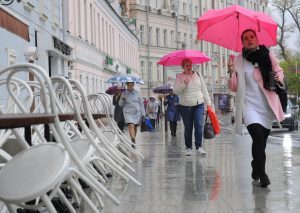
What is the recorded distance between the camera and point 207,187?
769 cm

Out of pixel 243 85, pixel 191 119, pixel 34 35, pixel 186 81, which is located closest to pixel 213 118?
pixel 191 119

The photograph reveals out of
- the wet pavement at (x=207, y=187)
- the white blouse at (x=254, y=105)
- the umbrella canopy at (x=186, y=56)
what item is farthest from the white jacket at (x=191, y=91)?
the white blouse at (x=254, y=105)

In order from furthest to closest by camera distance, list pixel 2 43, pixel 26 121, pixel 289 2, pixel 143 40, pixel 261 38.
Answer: pixel 143 40 → pixel 289 2 → pixel 2 43 → pixel 261 38 → pixel 26 121

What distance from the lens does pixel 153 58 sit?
76.4 metres

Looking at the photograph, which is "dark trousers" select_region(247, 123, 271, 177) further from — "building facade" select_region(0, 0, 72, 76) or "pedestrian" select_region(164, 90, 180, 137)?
"pedestrian" select_region(164, 90, 180, 137)

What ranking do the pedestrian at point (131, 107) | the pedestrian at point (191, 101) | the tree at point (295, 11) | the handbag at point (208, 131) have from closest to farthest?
the pedestrian at point (191, 101), the handbag at point (208, 131), the pedestrian at point (131, 107), the tree at point (295, 11)

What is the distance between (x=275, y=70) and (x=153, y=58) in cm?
6878

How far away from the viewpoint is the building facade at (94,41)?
3027 centimetres

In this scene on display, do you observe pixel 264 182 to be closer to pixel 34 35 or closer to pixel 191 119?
pixel 191 119

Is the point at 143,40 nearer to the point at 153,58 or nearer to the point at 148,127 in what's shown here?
the point at 153,58

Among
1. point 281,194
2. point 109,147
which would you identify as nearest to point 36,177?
point 109,147

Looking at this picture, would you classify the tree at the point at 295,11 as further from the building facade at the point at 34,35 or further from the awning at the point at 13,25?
the awning at the point at 13,25

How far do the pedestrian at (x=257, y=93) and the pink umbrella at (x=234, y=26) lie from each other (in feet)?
5.52

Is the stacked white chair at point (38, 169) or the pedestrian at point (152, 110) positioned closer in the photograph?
the stacked white chair at point (38, 169)
